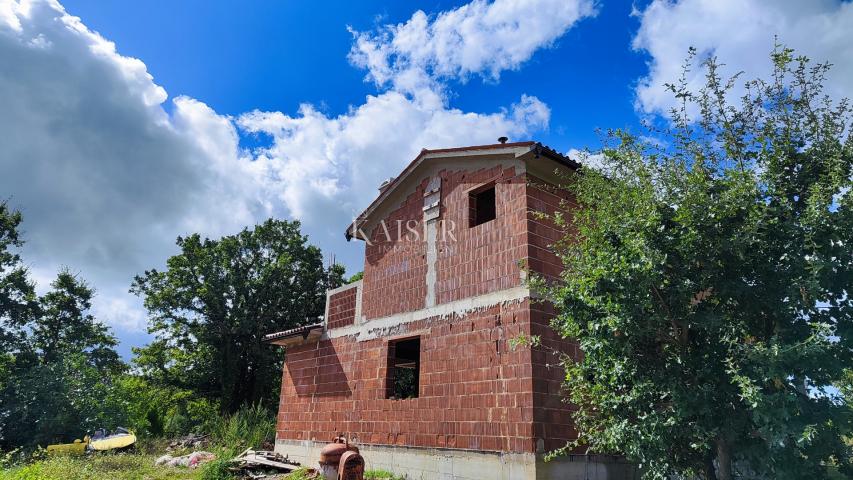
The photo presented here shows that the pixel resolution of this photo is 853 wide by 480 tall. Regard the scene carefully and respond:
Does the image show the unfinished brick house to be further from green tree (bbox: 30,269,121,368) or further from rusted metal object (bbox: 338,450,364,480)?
green tree (bbox: 30,269,121,368)

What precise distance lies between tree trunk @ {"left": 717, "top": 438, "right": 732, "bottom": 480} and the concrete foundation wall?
2461 mm

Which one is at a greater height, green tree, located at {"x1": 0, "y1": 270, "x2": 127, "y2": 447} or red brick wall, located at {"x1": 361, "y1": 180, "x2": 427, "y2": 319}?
red brick wall, located at {"x1": 361, "y1": 180, "x2": 427, "y2": 319}

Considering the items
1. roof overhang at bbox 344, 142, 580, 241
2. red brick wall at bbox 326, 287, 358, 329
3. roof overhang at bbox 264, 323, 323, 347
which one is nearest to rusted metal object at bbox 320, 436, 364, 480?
red brick wall at bbox 326, 287, 358, 329

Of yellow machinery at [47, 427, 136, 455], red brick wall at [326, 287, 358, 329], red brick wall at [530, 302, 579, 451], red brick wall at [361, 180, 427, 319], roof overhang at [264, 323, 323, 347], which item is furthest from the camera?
yellow machinery at [47, 427, 136, 455]

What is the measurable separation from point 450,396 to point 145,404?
2557 cm

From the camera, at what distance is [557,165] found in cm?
1045

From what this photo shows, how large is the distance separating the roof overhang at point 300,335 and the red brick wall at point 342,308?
380 mm

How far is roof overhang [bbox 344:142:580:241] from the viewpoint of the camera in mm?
10109

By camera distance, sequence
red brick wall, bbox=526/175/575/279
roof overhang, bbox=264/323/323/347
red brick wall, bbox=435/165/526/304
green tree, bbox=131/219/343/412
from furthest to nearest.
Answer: green tree, bbox=131/219/343/412 < roof overhang, bbox=264/323/323/347 < red brick wall, bbox=435/165/526/304 < red brick wall, bbox=526/175/575/279

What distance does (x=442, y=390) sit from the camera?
1015 centimetres

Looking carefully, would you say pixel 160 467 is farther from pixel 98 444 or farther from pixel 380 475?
pixel 380 475

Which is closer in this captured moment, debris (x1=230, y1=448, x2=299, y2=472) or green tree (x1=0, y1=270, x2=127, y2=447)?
debris (x1=230, y1=448, x2=299, y2=472)

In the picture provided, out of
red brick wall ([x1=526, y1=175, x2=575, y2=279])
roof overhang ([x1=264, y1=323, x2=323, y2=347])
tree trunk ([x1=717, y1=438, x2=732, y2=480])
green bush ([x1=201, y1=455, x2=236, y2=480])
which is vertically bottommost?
green bush ([x1=201, y1=455, x2=236, y2=480])

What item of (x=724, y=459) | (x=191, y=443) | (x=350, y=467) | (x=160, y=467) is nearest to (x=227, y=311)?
(x=191, y=443)
